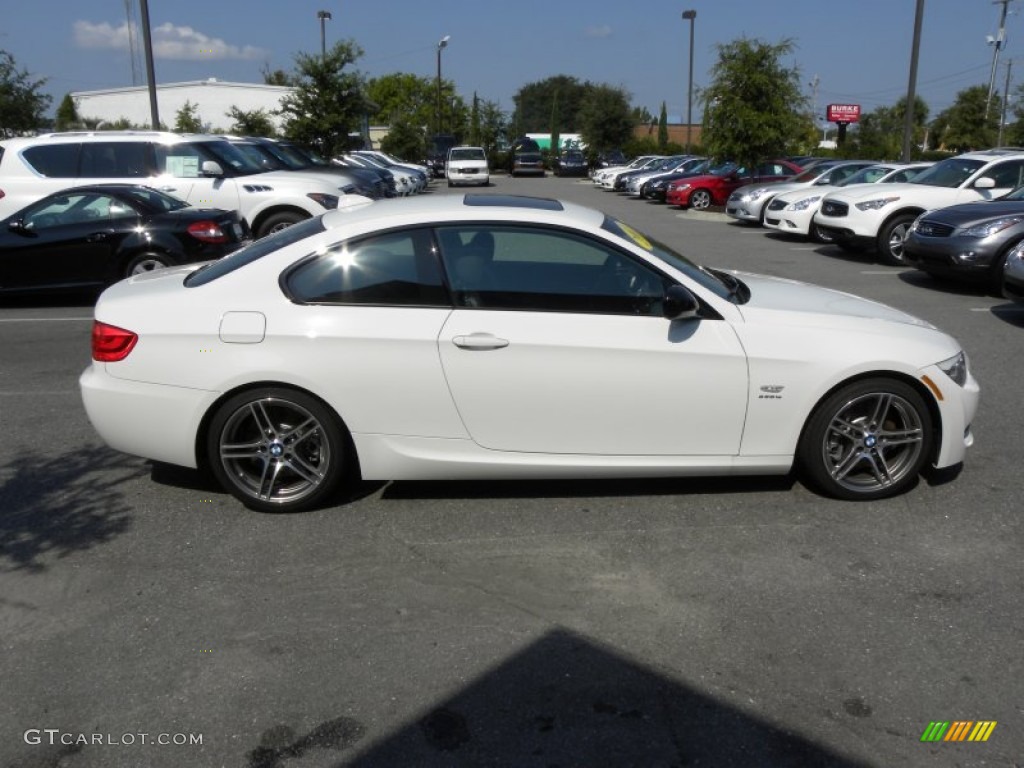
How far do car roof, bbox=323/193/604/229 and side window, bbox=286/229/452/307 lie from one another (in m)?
0.12

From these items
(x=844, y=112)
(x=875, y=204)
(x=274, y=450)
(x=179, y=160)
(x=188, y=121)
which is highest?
(x=844, y=112)

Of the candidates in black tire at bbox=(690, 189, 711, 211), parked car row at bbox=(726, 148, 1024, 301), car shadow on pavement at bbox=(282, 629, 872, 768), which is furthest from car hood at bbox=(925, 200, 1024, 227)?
black tire at bbox=(690, 189, 711, 211)

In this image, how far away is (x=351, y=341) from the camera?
4449 mm

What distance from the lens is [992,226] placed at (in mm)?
10766

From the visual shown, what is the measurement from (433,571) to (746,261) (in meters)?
12.0

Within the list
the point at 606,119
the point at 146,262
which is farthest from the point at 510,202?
the point at 606,119

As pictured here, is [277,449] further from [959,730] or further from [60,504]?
[959,730]

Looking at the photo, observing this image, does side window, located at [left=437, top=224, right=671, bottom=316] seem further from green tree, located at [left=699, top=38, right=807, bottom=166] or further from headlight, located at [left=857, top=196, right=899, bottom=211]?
green tree, located at [left=699, top=38, right=807, bottom=166]

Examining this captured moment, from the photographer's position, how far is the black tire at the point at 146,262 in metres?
10.5

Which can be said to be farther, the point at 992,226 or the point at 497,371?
the point at 992,226

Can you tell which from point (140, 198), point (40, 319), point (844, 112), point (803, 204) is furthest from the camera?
point (844, 112)

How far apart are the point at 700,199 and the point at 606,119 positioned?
33.1 m

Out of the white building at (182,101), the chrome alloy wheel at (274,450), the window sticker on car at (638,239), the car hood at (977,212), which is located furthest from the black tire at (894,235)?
the white building at (182,101)

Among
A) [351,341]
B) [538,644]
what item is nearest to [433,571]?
[538,644]
